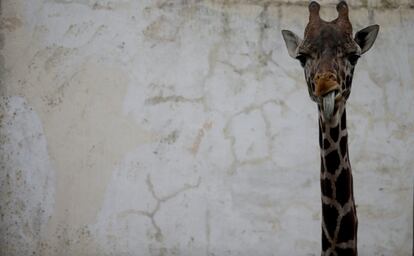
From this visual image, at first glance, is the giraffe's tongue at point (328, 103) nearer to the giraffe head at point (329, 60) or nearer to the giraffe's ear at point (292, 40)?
the giraffe head at point (329, 60)

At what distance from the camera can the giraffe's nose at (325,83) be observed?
2896mm

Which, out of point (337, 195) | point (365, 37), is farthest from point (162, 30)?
point (337, 195)

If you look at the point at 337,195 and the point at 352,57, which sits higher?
the point at 352,57

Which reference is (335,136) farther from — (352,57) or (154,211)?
(154,211)

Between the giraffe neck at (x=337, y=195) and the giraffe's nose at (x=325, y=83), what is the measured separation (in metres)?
0.25

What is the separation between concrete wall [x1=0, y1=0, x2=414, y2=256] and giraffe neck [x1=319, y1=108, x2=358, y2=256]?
65.8 inches

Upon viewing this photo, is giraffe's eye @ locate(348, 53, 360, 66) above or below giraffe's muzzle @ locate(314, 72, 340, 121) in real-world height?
above

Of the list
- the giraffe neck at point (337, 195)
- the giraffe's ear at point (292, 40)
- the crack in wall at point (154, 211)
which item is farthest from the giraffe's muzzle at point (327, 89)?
the crack in wall at point (154, 211)

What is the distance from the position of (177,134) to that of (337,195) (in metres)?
1.87

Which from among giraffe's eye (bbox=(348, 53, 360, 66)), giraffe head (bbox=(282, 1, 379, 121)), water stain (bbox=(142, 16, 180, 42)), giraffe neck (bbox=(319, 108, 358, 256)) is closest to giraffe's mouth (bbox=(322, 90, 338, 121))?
giraffe head (bbox=(282, 1, 379, 121))

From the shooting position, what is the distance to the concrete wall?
4.71 m

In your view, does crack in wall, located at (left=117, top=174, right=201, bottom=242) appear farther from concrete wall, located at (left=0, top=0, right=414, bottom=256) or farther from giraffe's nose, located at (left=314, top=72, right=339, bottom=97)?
giraffe's nose, located at (left=314, top=72, right=339, bottom=97)

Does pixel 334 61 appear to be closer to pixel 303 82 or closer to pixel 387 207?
pixel 303 82

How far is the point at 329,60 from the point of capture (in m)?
3.05
